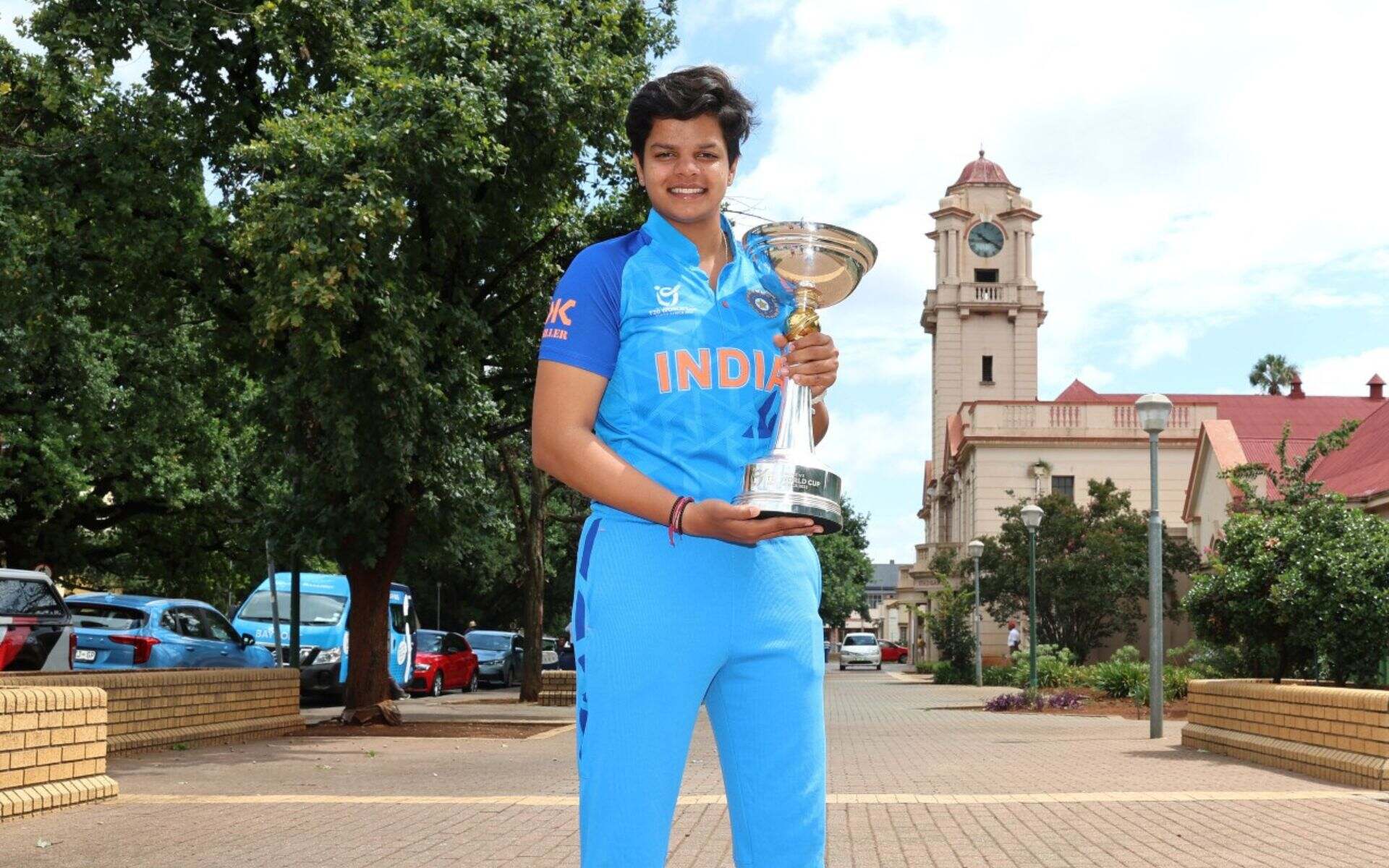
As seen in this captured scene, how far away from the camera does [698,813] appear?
9102 mm

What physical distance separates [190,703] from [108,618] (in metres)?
5.13

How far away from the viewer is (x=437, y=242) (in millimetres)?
16344

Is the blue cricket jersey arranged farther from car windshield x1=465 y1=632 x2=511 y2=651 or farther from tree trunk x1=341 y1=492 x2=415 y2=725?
car windshield x1=465 y1=632 x2=511 y2=651

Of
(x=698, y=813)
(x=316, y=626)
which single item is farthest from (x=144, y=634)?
(x=698, y=813)

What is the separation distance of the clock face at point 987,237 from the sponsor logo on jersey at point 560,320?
210 ft

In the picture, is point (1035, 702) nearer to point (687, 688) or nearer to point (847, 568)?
point (687, 688)

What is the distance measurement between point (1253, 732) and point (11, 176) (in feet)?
42.2

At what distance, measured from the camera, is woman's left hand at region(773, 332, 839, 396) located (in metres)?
2.80

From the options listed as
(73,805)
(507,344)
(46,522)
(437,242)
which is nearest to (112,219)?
(437,242)

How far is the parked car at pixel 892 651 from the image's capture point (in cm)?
8188

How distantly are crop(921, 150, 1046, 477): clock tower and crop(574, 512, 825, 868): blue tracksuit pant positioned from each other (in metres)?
62.7

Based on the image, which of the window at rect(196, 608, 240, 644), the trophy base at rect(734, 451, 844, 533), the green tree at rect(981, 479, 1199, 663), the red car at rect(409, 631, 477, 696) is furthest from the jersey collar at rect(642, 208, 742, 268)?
the green tree at rect(981, 479, 1199, 663)

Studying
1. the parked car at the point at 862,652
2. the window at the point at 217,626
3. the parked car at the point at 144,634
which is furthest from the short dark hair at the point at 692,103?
the parked car at the point at 862,652

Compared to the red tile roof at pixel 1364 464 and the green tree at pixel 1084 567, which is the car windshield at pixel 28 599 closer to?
the red tile roof at pixel 1364 464
